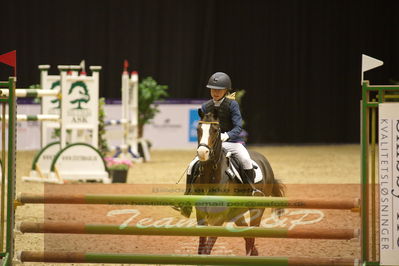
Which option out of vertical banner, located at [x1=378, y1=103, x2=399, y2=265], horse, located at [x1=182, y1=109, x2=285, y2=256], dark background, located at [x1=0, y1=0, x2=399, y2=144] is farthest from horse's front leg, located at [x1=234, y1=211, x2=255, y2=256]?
dark background, located at [x1=0, y1=0, x2=399, y2=144]

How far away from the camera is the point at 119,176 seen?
33.0 feet

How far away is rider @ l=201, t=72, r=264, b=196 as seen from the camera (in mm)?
4895

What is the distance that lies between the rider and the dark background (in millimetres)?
12862

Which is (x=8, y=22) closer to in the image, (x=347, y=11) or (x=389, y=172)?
(x=347, y=11)

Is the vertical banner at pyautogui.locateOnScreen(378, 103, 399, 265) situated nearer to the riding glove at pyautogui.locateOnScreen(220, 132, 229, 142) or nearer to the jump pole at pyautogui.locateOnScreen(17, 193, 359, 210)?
the jump pole at pyautogui.locateOnScreen(17, 193, 359, 210)

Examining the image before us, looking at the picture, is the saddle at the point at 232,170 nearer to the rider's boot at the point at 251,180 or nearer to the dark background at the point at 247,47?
the rider's boot at the point at 251,180

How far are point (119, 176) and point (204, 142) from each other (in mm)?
5726

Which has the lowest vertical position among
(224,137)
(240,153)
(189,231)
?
(189,231)

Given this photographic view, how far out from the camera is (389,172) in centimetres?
393

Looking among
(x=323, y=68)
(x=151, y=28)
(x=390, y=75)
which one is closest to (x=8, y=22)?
(x=151, y=28)

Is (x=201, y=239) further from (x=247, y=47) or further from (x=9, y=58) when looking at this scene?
(x=247, y=47)

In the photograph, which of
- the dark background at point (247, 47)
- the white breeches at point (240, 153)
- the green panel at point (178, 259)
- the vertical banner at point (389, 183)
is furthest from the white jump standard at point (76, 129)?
the dark background at point (247, 47)

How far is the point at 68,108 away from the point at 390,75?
1281 centimetres

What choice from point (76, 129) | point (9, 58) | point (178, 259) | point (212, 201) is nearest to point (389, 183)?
point (212, 201)
